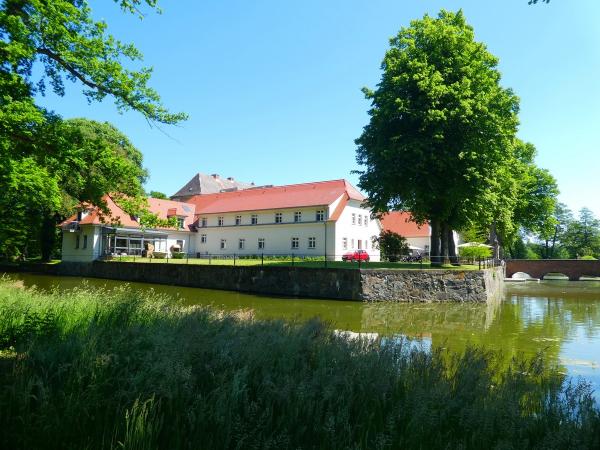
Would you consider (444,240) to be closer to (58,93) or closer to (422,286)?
(422,286)

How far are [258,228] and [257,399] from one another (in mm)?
45581

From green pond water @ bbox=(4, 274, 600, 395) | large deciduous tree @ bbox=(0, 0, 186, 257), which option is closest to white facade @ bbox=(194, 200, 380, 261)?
green pond water @ bbox=(4, 274, 600, 395)

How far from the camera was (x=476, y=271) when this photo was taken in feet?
80.7

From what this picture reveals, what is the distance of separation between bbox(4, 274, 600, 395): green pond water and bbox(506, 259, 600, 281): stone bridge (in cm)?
3160

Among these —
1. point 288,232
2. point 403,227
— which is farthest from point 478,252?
point 403,227

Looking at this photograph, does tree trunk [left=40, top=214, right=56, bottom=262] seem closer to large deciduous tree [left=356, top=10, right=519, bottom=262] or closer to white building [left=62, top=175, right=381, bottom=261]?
white building [left=62, top=175, right=381, bottom=261]

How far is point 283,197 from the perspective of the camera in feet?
163

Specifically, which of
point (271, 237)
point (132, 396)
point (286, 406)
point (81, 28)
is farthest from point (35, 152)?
point (271, 237)

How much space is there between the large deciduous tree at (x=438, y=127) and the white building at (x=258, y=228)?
16174 millimetres

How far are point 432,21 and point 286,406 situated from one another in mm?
30290

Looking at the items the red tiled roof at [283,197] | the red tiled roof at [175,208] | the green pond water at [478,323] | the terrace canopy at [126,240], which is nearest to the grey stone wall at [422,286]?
the green pond water at [478,323]

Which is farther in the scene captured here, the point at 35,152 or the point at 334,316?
the point at 334,316

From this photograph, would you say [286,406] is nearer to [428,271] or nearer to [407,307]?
[407,307]

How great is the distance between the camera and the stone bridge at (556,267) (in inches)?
2068
